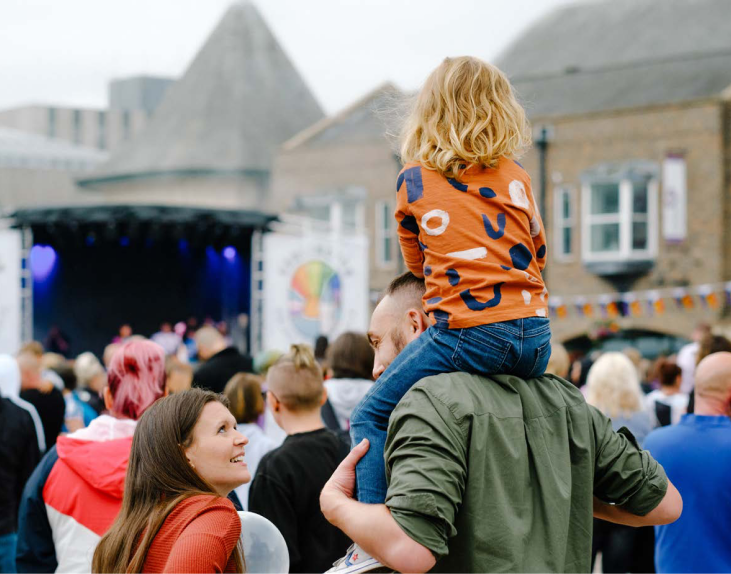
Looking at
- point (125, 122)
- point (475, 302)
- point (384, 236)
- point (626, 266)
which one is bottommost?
point (475, 302)

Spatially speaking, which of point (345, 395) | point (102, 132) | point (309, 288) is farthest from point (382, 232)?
point (102, 132)

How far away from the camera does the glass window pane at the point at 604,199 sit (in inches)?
929

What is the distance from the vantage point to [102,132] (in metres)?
50.4

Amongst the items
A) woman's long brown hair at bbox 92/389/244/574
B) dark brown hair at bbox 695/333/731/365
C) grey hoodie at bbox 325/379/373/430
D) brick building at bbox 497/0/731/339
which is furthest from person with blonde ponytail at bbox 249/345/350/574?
brick building at bbox 497/0/731/339

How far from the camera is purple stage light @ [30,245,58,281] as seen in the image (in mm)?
19700

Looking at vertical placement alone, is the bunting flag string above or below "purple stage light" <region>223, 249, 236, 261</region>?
below

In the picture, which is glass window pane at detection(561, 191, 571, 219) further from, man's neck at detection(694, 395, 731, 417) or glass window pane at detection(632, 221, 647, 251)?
man's neck at detection(694, 395, 731, 417)

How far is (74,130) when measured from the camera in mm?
50531

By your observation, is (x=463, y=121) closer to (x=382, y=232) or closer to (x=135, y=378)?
(x=135, y=378)

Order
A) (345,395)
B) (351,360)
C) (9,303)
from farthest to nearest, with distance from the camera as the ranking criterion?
(9,303) < (351,360) < (345,395)

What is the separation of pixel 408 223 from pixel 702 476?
97.3 inches

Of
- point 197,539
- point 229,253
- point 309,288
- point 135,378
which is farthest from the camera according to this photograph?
point 229,253

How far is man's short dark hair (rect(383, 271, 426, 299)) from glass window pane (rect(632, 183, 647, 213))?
21.8 m

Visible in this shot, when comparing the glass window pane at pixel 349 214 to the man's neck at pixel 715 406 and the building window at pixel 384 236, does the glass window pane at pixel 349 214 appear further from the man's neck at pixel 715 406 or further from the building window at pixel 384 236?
the man's neck at pixel 715 406
